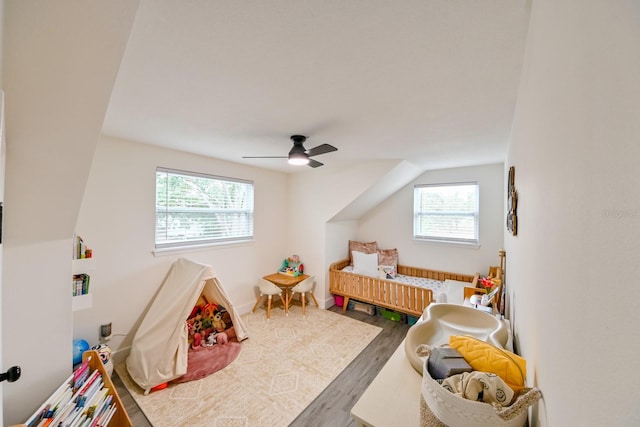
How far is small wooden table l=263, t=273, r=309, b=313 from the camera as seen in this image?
12.1ft

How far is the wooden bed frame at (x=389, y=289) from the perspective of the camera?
322 centimetres

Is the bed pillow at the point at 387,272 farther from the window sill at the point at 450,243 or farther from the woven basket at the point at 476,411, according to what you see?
the woven basket at the point at 476,411

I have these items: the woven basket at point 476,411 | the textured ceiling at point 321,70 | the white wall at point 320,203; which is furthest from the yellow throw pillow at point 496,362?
the white wall at point 320,203

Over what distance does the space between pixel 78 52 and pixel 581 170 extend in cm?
171

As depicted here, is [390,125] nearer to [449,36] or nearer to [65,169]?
[449,36]

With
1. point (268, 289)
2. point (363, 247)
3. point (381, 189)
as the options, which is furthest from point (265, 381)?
point (381, 189)

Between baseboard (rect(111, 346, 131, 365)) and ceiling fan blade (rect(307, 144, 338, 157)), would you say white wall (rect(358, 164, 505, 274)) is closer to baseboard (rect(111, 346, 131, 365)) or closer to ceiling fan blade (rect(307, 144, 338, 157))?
ceiling fan blade (rect(307, 144, 338, 157))

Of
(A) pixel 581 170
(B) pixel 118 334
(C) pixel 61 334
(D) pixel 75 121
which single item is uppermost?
(D) pixel 75 121

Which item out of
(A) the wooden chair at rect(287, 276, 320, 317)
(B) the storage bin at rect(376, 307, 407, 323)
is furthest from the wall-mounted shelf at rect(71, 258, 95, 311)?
(B) the storage bin at rect(376, 307, 407, 323)

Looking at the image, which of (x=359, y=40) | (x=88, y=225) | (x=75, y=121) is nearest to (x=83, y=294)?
(x=88, y=225)

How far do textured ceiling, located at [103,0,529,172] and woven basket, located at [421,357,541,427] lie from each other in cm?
136

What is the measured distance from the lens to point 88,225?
2.31 m

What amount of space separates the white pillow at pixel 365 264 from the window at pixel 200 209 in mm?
1840

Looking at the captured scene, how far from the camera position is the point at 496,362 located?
0.90 meters
